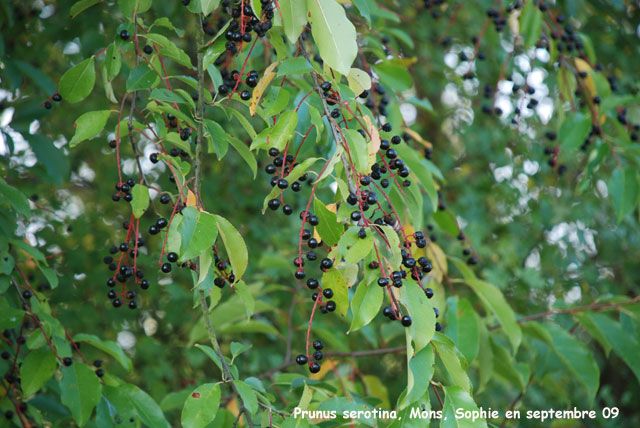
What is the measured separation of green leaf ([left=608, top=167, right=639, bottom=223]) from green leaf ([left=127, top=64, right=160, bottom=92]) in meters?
1.60

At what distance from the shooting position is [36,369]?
5.24 feet

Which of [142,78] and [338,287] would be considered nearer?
[338,287]

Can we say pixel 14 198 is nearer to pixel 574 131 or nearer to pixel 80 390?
pixel 80 390

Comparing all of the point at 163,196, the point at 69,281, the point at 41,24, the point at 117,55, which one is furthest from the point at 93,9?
the point at 163,196

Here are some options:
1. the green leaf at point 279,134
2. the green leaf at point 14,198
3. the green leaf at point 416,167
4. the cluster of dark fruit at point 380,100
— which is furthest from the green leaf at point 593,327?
the green leaf at point 14,198

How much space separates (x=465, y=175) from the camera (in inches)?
175

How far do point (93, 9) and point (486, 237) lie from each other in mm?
2676

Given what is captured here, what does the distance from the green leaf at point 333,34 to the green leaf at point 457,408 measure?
62 centimetres

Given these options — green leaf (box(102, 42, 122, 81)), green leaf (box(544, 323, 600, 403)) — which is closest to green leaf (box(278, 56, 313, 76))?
green leaf (box(102, 42, 122, 81))

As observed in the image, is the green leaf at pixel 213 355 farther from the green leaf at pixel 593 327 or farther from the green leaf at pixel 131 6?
the green leaf at pixel 593 327

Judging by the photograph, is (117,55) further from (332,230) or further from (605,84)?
(605,84)

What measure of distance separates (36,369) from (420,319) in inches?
40.4

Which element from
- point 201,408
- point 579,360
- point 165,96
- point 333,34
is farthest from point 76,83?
point 579,360

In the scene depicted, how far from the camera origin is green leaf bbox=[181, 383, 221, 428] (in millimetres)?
1221
